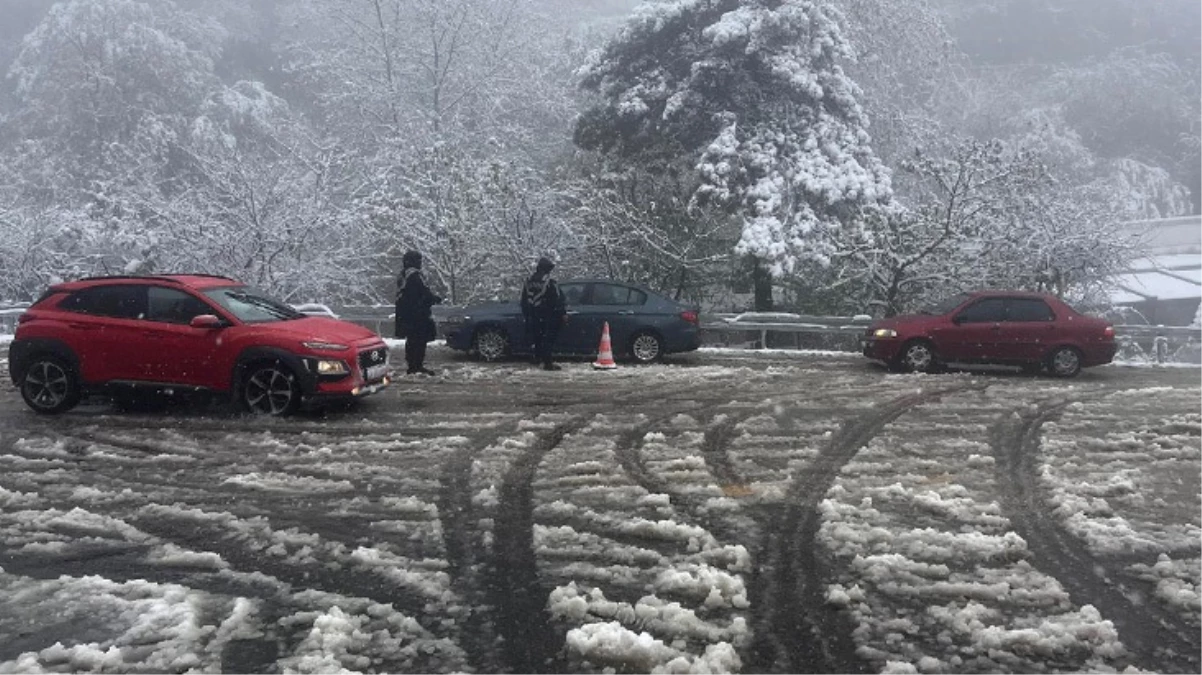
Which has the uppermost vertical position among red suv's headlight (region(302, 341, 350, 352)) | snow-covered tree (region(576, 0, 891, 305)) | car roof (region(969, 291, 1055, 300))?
snow-covered tree (region(576, 0, 891, 305))

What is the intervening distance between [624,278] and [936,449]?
1364cm

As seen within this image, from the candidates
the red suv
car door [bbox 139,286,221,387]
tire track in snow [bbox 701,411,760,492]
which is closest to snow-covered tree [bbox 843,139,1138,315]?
tire track in snow [bbox 701,411,760,492]

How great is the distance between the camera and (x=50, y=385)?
1023 cm

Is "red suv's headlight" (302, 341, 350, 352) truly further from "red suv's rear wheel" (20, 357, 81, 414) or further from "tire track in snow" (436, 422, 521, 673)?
"red suv's rear wheel" (20, 357, 81, 414)

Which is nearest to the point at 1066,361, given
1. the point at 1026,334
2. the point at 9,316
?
the point at 1026,334

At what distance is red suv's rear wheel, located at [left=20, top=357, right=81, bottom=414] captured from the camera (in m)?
10.2

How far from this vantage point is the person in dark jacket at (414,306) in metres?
13.6

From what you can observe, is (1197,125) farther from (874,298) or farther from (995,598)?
(995,598)

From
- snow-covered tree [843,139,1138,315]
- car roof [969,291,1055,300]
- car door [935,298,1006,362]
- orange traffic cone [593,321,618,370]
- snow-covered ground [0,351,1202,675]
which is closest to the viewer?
snow-covered ground [0,351,1202,675]

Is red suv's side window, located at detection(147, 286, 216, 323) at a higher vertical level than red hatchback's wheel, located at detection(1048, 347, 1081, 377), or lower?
higher

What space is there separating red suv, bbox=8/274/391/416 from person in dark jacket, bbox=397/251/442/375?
126 inches

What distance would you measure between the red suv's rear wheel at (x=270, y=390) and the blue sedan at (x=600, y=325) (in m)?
6.18

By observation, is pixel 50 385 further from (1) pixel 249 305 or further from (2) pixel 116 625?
(2) pixel 116 625

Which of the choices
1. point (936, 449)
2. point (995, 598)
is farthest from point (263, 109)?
point (995, 598)
